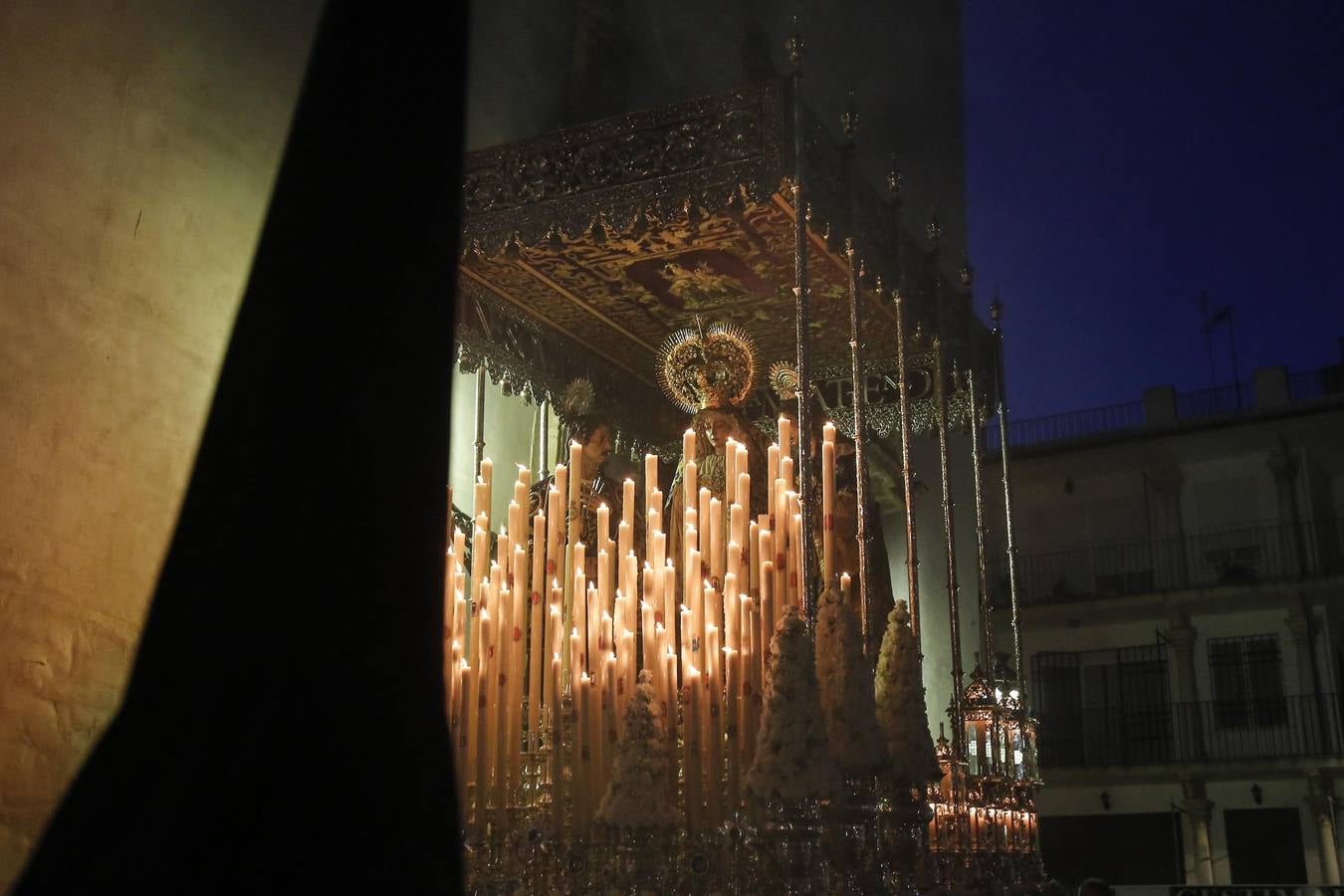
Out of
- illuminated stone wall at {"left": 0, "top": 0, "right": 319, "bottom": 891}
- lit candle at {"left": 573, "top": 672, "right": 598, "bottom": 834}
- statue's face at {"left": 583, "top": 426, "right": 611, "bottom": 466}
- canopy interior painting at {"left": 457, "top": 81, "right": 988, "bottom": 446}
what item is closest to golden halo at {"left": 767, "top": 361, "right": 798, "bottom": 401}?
canopy interior painting at {"left": 457, "top": 81, "right": 988, "bottom": 446}

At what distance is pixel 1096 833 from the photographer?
1302cm

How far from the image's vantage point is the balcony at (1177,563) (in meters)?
12.8

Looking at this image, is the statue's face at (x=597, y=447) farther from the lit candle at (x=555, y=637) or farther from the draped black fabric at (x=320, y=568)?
the draped black fabric at (x=320, y=568)

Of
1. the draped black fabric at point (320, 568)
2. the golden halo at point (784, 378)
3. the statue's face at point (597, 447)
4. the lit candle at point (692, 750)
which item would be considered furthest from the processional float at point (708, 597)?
the draped black fabric at point (320, 568)

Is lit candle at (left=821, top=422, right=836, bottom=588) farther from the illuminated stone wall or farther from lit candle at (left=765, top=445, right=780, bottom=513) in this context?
the illuminated stone wall

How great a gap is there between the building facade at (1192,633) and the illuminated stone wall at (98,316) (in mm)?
11008

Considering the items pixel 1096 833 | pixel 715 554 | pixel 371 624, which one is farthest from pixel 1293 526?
pixel 371 624

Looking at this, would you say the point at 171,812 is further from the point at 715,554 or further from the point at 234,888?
the point at 715,554

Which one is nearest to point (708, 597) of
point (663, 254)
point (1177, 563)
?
point (663, 254)

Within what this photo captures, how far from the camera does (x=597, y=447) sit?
5.50 metres

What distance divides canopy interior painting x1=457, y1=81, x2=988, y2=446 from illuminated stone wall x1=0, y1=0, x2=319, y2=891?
46.9 inches

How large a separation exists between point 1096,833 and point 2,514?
12174mm

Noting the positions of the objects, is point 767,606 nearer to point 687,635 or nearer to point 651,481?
point 687,635

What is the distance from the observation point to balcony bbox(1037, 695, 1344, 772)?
12.3 m
